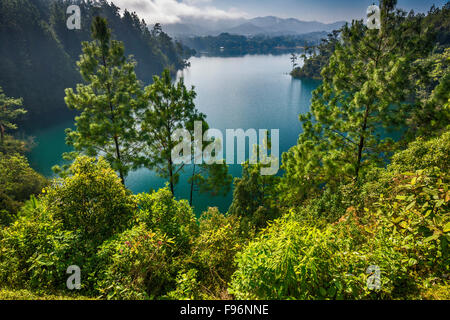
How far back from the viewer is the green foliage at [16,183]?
39.5ft

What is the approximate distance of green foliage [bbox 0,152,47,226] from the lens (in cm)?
1205

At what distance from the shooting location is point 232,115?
1409 inches

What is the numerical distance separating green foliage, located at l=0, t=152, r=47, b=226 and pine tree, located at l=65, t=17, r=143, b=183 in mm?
4389

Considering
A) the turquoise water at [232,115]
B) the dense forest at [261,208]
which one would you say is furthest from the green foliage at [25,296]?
the turquoise water at [232,115]

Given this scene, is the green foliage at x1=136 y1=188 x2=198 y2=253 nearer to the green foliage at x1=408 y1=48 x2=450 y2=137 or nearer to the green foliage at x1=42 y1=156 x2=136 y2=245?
the green foliage at x1=42 y1=156 x2=136 y2=245

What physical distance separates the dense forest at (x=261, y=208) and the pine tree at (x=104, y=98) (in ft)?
0.21

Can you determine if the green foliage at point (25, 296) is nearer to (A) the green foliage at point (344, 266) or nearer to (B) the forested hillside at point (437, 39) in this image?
(A) the green foliage at point (344, 266)

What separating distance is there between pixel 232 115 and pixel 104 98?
25.8 metres

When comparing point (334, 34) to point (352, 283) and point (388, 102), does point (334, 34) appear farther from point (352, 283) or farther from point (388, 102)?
point (352, 283)

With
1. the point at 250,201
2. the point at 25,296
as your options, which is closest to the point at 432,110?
the point at 250,201

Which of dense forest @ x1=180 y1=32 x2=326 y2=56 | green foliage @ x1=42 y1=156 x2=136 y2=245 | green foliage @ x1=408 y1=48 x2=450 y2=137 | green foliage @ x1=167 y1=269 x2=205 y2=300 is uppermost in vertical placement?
dense forest @ x1=180 y1=32 x2=326 y2=56

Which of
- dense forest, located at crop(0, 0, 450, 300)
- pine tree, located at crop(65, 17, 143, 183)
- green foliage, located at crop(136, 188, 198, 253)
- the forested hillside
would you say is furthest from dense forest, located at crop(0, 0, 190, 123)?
the forested hillside

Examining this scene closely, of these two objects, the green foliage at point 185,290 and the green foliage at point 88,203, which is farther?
the green foliage at point 88,203

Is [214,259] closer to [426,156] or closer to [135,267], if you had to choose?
[135,267]
